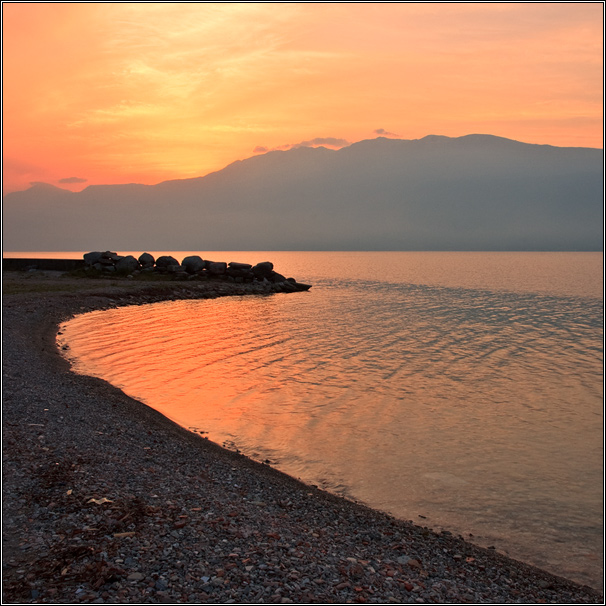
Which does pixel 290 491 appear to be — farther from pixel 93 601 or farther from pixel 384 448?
pixel 93 601

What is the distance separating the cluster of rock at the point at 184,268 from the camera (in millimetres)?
84688

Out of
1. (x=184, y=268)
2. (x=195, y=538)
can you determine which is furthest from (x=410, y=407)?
(x=184, y=268)

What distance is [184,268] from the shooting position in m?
89.8

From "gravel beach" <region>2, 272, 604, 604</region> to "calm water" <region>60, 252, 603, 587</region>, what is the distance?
169 cm

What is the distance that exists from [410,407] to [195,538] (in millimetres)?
14440

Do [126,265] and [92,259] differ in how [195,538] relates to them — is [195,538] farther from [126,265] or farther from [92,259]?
[92,259]

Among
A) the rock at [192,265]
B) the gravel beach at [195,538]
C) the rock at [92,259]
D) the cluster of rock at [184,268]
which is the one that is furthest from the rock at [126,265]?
the gravel beach at [195,538]

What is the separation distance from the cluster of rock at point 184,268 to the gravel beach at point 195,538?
7188 cm

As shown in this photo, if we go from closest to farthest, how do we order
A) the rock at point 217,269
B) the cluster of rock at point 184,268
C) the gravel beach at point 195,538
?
1. the gravel beach at point 195,538
2. the cluster of rock at point 184,268
3. the rock at point 217,269

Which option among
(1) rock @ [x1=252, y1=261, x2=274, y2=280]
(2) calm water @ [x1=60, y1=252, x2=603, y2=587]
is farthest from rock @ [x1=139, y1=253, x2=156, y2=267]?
(2) calm water @ [x1=60, y1=252, x2=603, y2=587]

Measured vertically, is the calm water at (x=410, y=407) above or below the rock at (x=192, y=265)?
below

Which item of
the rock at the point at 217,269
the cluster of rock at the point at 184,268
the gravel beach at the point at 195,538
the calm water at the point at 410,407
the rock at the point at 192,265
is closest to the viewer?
the gravel beach at the point at 195,538

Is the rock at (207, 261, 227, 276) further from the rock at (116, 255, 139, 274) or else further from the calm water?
the calm water

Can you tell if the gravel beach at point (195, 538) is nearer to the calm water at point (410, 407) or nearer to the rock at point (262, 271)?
the calm water at point (410, 407)
